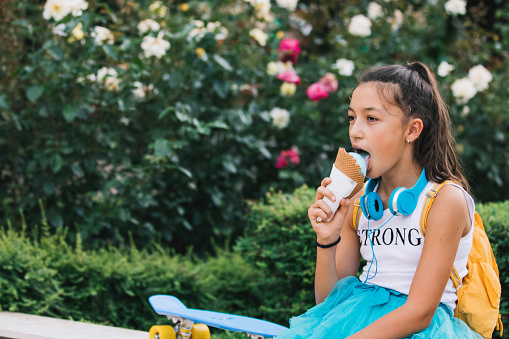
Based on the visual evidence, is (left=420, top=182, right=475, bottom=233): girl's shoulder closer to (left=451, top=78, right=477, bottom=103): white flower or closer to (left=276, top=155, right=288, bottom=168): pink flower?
(left=276, top=155, right=288, bottom=168): pink flower

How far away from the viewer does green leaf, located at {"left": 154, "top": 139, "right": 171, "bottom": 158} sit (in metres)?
3.68

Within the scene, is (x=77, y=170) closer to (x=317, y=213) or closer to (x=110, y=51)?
(x=110, y=51)

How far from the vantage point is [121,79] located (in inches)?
157

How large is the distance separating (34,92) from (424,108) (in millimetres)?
2652

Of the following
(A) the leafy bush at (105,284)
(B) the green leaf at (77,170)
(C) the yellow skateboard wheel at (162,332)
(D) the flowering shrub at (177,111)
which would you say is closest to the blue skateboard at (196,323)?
(C) the yellow skateboard wheel at (162,332)

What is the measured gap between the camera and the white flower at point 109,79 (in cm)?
391

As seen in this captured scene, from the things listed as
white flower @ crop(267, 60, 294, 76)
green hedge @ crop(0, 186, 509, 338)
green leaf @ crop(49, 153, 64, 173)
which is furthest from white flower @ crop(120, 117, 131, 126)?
white flower @ crop(267, 60, 294, 76)

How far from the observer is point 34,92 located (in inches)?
146

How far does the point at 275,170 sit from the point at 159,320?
6.26ft

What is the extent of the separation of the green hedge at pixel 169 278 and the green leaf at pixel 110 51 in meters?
1.17

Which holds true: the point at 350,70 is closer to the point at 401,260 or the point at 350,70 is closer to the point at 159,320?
the point at 159,320

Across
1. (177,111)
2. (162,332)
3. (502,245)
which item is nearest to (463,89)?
(502,245)

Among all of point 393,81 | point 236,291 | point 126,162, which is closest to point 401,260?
point 393,81

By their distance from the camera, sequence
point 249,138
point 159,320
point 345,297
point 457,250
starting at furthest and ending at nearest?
point 249,138
point 159,320
point 345,297
point 457,250
